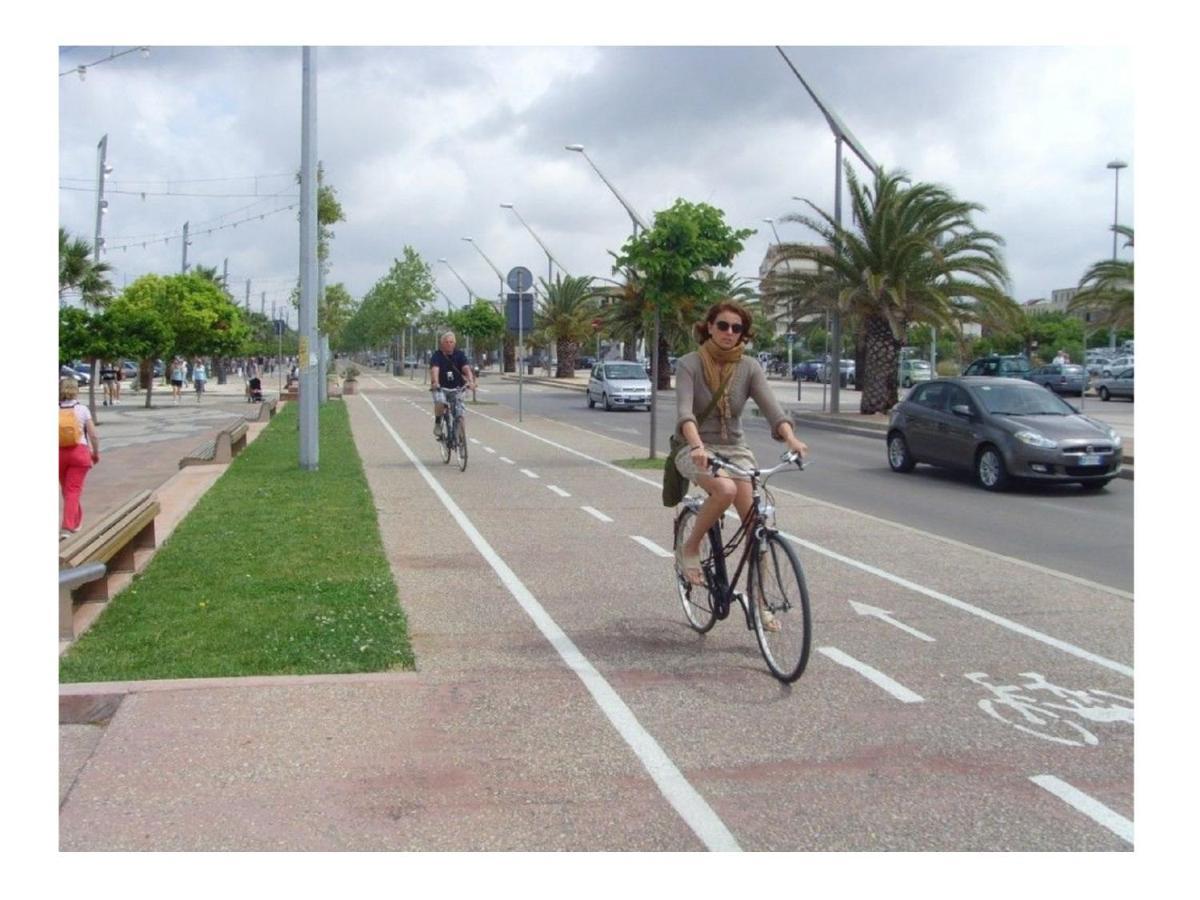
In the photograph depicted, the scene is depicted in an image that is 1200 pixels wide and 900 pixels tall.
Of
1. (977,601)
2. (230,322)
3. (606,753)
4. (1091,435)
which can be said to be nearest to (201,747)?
(606,753)

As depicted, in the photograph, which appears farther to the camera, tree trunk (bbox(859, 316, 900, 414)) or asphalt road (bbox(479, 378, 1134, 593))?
tree trunk (bbox(859, 316, 900, 414))

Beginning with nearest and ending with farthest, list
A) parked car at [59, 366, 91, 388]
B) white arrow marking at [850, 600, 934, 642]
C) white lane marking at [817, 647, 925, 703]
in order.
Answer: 1. white lane marking at [817, 647, 925, 703]
2. white arrow marking at [850, 600, 934, 642]
3. parked car at [59, 366, 91, 388]

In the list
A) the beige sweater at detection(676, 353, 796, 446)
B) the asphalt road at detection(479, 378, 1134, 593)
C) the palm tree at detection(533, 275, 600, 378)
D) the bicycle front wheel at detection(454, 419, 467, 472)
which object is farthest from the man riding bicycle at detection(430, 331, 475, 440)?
the palm tree at detection(533, 275, 600, 378)

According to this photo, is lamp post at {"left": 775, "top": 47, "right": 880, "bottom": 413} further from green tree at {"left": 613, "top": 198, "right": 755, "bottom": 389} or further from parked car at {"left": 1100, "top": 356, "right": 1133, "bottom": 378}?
parked car at {"left": 1100, "top": 356, "right": 1133, "bottom": 378}

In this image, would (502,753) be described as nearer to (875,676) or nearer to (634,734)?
(634,734)

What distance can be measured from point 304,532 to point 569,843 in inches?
277

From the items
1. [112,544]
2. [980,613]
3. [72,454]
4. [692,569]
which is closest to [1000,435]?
[980,613]

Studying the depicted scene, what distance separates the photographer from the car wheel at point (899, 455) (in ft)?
62.2

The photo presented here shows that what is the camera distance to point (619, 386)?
4044cm

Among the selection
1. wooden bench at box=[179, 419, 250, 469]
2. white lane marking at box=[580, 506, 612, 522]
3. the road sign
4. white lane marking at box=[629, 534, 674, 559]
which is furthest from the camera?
the road sign

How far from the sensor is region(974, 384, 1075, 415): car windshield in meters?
17.2

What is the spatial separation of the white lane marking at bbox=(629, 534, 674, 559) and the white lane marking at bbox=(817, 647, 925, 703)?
11.1 feet

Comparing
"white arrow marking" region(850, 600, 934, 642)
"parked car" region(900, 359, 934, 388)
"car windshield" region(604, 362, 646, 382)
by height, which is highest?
"parked car" region(900, 359, 934, 388)

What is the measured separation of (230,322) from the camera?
4775cm
